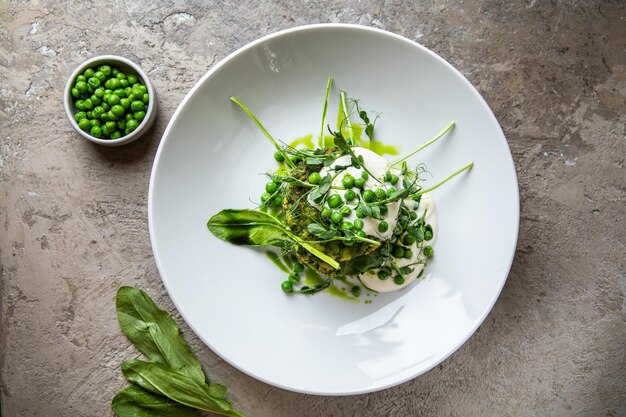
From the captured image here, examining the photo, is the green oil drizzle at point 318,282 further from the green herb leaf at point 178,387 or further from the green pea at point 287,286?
the green herb leaf at point 178,387

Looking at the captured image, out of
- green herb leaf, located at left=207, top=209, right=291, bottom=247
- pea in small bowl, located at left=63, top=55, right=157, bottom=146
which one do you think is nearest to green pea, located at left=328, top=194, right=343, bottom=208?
green herb leaf, located at left=207, top=209, right=291, bottom=247

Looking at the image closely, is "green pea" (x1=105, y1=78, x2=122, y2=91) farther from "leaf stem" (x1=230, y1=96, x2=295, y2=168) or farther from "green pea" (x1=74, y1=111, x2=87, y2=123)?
"leaf stem" (x1=230, y1=96, x2=295, y2=168)

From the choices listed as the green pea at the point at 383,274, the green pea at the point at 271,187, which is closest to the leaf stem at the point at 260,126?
the green pea at the point at 271,187

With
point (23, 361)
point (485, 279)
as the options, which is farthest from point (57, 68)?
point (485, 279)

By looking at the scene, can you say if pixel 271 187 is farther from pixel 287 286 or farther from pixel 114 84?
pixel 114 84

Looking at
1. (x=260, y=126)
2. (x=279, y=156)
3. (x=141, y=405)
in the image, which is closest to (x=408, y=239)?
(x=279, y=156)

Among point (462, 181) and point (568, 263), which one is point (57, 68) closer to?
point (462, 181)

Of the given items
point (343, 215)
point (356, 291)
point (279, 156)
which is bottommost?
point (356, 291)
